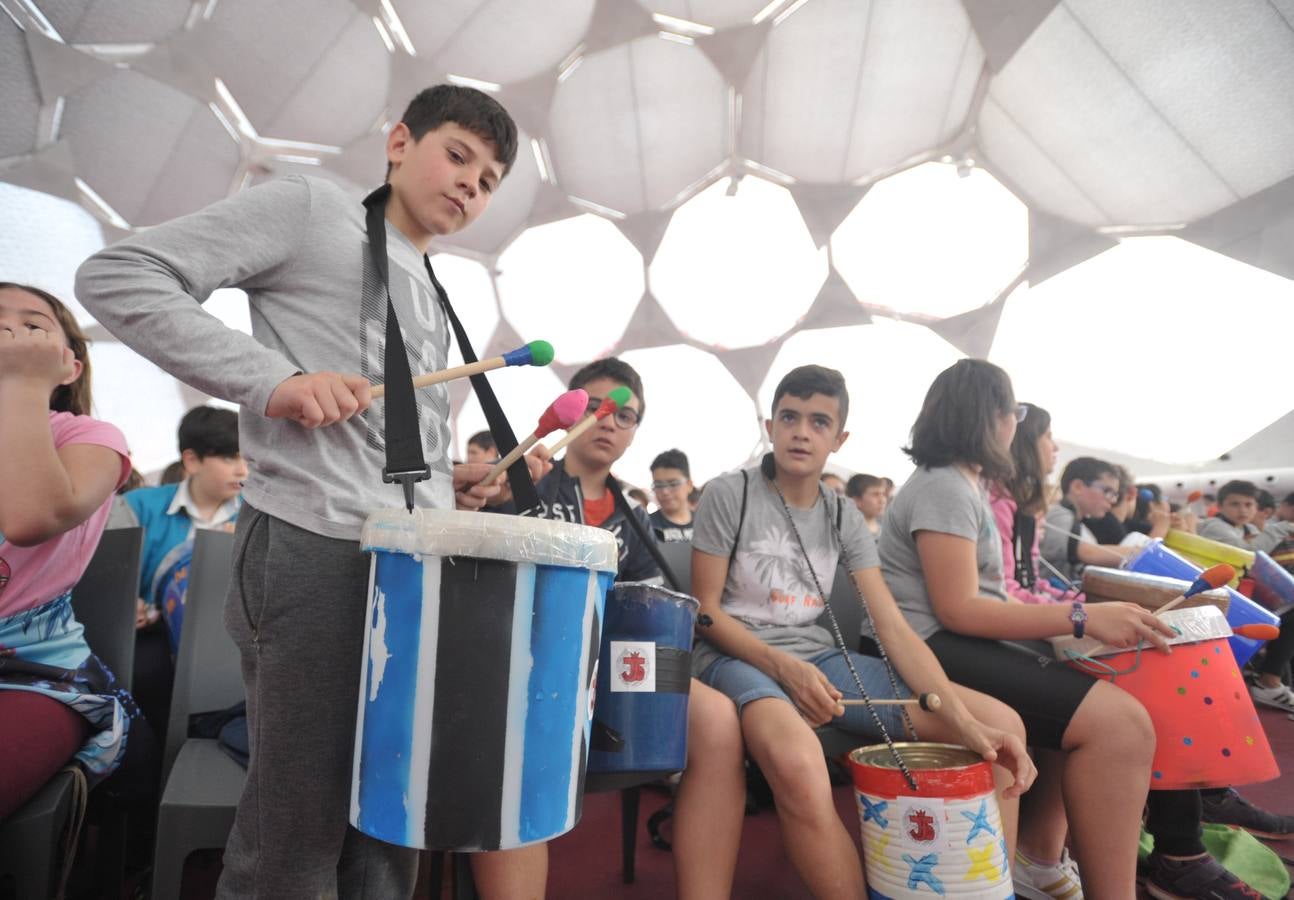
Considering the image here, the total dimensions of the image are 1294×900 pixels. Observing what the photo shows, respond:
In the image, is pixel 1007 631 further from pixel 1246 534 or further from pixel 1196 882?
pixel 1246 534

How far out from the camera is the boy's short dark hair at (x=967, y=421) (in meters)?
1.70

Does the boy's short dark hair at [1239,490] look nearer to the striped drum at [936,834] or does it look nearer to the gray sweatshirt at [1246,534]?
the gray sweatshirt at [1246,534]

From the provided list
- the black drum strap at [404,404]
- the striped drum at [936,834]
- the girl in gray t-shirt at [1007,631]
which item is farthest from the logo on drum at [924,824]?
the black drum strap at [404,404]

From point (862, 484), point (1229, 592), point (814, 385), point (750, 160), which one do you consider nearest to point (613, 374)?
point (814, 385)

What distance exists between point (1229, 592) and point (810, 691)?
1.10m

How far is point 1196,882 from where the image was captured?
142 cm

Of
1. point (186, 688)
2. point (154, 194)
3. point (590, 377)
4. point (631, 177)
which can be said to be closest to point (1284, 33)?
point (631, 177)

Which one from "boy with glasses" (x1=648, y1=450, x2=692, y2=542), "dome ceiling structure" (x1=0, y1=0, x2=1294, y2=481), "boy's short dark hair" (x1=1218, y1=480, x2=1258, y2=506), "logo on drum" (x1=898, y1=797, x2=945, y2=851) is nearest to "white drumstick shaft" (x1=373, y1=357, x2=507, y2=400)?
"logo on drum" (x1=898, y1=797, x2=945, y2=851)

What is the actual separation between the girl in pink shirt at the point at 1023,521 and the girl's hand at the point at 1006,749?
693 millimetres

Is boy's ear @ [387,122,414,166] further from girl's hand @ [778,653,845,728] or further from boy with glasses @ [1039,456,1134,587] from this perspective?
boy with glasses @ [1039,456,1134,587]

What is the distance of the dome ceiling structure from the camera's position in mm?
5762

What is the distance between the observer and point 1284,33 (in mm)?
5113

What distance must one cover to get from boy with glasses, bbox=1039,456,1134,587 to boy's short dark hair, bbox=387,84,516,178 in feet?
9.06

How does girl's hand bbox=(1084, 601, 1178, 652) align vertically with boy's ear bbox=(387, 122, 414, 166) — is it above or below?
below
